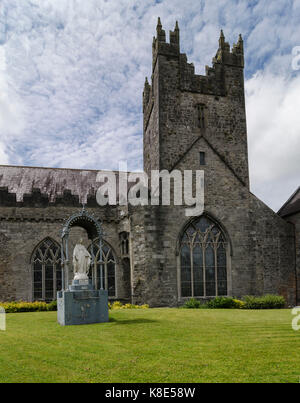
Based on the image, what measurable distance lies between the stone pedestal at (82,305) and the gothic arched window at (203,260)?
28.3ft

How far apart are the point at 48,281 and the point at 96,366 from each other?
621 inches

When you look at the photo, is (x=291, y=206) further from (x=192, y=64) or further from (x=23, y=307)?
(x=23, y=307)

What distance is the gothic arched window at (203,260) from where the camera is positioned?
21.5m

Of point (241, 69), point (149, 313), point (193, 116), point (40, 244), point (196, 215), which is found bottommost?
point (149, 313)

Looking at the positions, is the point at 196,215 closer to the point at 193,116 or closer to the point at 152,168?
the point at 152,168

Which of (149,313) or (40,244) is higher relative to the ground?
(40,244)

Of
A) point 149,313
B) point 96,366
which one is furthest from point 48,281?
point 96,366

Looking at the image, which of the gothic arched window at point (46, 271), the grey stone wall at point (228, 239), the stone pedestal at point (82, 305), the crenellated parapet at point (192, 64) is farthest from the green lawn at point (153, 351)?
the crenellated parapet at point (192, 64)

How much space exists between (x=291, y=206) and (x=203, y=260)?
294 inches

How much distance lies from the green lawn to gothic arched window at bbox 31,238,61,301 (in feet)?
30.0

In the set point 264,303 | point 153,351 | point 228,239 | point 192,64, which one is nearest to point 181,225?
point 228,239

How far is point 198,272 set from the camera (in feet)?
71.4

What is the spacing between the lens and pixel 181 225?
850 inches
